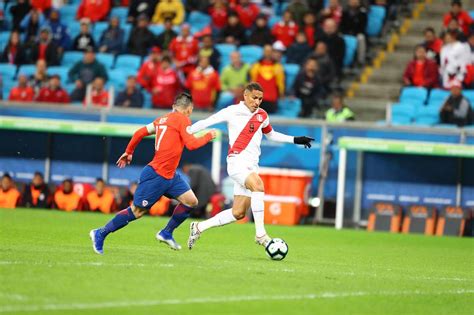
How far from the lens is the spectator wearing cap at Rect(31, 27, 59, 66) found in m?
28.9

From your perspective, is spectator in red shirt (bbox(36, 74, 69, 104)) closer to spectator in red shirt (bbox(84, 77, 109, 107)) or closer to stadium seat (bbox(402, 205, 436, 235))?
spectator in red shirt (bbox(84, 77, 109, 107))

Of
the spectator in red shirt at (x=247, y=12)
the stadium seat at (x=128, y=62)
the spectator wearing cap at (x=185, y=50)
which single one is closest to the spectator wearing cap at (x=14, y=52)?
the stadium seat at (x=128, y=62)

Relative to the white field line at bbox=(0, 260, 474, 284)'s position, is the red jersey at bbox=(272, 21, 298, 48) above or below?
above

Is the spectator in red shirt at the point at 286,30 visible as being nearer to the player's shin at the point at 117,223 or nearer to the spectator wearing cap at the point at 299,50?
the spectator wearing cap at the point at 299,50

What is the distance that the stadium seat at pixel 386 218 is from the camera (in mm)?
23391

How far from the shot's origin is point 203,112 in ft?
82.4

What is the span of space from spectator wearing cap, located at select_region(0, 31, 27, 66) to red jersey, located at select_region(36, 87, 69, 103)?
9.13 feet

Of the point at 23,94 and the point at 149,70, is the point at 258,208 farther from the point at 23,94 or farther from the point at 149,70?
the point at 23,94

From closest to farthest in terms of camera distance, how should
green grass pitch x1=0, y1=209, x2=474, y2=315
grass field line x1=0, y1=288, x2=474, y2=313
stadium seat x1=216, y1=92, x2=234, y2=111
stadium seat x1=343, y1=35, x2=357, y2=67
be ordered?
grass field line x1=0, y1=288, x2=474, y2=313 < green grass pitch x1=0, y1=209, x2=474, y2=315 < stadium seat x1=216, y1=92, x2=234, y2=111 < stadium seat x1=343, y1=35, x2=357, y2=67

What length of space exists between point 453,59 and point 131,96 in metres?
7.53

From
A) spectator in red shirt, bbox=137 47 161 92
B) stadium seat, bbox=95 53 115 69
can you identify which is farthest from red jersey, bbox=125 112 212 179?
stadium seat, bbox=95 53 115 69

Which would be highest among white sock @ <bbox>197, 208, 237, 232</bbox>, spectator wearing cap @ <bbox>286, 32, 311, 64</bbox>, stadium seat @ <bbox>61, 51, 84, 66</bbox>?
spectator wearing cap @ <bbox>286, 32, 311, 64</bbox>

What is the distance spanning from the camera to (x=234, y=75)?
1019 inches

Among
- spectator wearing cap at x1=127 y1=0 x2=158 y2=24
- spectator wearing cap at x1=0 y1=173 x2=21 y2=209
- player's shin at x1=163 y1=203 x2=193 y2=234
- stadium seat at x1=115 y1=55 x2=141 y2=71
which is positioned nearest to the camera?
player's shin at x1=163 y1=203 x2=193 y2=234
